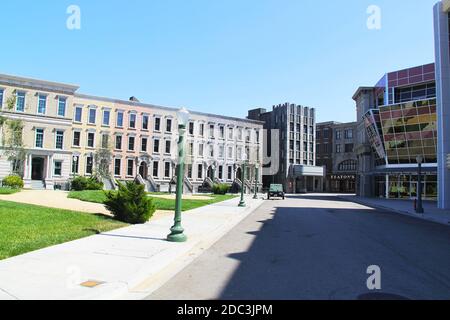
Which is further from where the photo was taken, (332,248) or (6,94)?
(6,94)

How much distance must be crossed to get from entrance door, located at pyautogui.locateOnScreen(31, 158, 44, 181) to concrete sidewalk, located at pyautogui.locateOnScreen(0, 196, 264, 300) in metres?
39.6

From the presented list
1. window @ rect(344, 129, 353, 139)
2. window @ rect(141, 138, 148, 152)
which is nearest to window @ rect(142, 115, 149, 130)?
window @ rect(141, 138, 148, 152)

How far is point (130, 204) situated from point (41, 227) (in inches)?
146

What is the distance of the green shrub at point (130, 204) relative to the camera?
14.4m

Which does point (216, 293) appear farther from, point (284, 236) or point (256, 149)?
point (256, 149)

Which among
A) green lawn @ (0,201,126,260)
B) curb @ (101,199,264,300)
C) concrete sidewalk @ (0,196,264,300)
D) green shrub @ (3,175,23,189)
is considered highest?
green shrub @ (3,175,23,189)

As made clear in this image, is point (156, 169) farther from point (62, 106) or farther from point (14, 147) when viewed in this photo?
point (14, 147)

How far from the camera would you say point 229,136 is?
6550 cm

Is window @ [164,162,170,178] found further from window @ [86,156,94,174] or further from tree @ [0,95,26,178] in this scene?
tree @ [0,95,26,178]

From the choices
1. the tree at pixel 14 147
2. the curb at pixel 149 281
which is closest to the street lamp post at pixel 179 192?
the curb at pixel 149 281

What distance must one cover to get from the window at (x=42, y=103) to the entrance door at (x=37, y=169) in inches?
234

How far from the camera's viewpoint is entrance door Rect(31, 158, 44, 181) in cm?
4588
